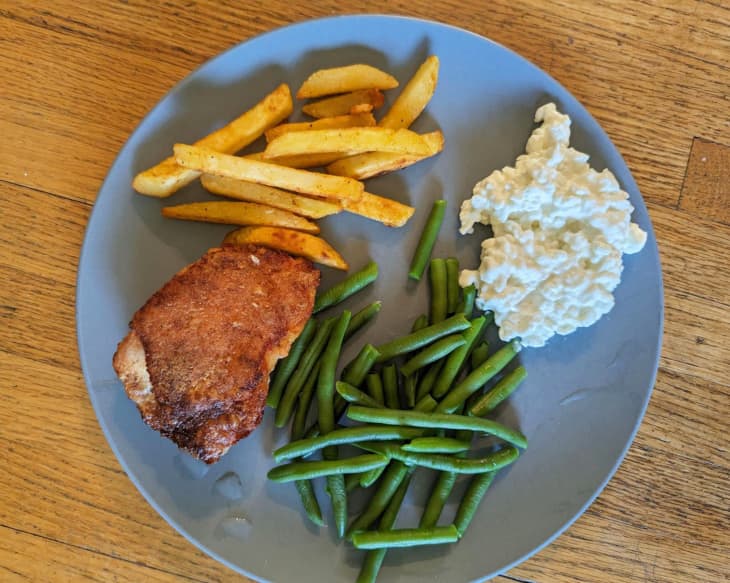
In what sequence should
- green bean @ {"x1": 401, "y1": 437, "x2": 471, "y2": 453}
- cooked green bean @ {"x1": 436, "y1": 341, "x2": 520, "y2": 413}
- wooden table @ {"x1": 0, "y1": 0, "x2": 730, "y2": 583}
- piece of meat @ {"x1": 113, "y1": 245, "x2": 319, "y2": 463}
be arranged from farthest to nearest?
wooden table @ {"x1": 0, "y1": 0, "x2": 730, "y2": 583}, cooked green bean @ {"x1": 436, "y1": 341, "x2": 520, "y2": 413}, green bean @ {"x1": 401, "y1": 437, "x2": 471, "y2": 453}, piece of meat @ {"x1": 113, "y1": 245, "x2": 319, "y2": 463}

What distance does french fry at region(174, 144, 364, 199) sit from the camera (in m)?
2.39

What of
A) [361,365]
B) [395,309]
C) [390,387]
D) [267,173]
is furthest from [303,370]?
[267,173]

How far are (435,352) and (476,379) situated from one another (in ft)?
0.79

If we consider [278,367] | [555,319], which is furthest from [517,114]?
[278,367]

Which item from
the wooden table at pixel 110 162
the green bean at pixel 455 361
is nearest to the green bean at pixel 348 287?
the green bean at pixel 455 361

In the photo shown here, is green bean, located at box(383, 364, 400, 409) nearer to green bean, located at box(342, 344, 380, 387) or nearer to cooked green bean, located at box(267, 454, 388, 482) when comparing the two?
green bean, located at box(342, 344, 380, 387)

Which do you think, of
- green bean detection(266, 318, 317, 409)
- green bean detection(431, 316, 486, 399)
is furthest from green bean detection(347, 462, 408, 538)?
green bean detection(266, 318, 317, 409)

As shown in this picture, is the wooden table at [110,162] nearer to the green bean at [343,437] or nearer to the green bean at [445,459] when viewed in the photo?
the green bean at [445,459]

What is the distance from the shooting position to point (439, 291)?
106 inches

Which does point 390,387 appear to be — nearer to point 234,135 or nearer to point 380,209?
point 380,209

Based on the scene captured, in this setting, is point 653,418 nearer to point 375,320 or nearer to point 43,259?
point 375,320

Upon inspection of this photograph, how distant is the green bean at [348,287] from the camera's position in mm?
2660

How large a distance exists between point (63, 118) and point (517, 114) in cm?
221

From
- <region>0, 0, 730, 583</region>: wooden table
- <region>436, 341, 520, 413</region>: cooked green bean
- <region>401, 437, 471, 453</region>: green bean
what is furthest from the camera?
<region>0, 0, 730, 583</region>: wooden table
